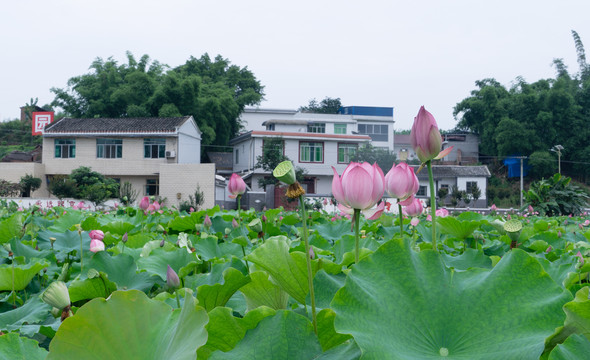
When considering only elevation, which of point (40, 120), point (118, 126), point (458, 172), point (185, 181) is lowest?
point (185, 181)

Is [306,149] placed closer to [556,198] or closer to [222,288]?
[556,198]

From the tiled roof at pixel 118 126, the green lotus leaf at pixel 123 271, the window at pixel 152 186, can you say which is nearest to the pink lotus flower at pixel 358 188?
the green lotus leaf at pixel 123 271

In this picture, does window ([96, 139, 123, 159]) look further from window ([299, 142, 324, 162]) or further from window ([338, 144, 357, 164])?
window ([338, 144, 357, 164])

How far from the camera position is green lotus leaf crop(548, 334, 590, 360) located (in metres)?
0.36

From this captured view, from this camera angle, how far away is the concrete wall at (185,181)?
19.3 meters

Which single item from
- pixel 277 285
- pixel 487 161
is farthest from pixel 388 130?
pixel 277 285

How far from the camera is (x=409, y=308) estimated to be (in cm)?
46

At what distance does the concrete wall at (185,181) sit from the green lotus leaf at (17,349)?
1891 centimetres

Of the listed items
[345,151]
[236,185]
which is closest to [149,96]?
[345,151]

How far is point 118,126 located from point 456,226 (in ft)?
67.3

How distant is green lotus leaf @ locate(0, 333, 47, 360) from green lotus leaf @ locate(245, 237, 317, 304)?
9.7 inches

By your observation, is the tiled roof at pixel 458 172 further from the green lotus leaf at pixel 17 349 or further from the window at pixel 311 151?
the green lotus leaf at pixel 17 349

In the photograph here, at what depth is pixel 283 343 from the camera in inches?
16.6

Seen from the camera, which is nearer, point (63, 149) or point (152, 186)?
point (63, 149)
